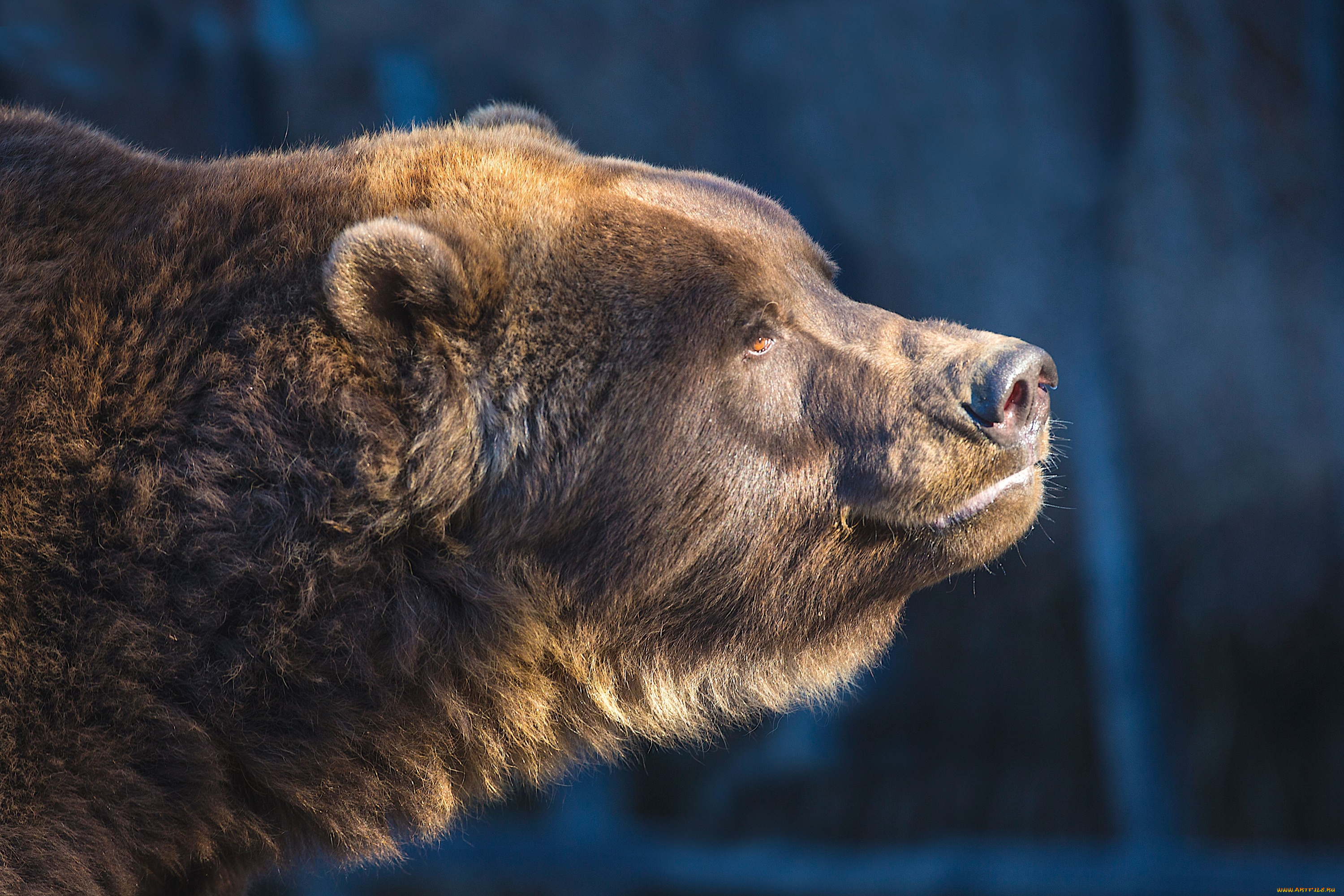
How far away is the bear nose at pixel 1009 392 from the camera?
235 centimetres

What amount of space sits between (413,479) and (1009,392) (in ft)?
4.36

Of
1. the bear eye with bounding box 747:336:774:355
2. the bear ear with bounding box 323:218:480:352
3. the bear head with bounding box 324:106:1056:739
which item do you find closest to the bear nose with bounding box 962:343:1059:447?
the bear head with bounding box 324:106:1056:739

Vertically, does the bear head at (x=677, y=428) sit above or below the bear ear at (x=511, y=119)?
below

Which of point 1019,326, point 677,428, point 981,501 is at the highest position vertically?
point 1019,326

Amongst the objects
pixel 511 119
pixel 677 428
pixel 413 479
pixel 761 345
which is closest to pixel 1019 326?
pixel 511 119

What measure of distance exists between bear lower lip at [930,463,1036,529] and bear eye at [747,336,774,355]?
0.57m

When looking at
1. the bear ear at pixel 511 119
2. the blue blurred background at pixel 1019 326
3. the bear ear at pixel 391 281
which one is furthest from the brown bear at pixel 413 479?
the blue blurred background at pixel 1019 326

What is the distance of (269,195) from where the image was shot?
7.32ft

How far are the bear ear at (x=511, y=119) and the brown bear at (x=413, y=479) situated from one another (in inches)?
14.0

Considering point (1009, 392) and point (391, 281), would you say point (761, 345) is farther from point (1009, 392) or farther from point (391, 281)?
point (391, 281)

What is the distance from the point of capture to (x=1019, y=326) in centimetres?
640

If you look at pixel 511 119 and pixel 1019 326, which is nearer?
pixel 511 119

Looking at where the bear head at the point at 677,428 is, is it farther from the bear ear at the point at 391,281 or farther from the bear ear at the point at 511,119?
the bear ear at the point at 511,119

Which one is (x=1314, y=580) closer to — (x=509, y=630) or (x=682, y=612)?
(x=682, y=612)
